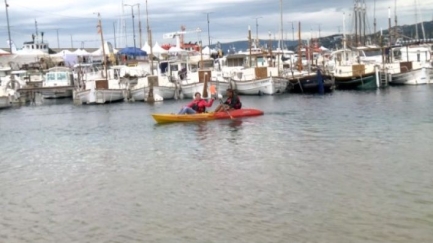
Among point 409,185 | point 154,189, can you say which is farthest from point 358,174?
point 154,189

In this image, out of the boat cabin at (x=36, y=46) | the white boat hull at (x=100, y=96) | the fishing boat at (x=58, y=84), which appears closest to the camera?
the white boat hull at (x=100, y=96)

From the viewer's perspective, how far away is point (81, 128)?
135 ft

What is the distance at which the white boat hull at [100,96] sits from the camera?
61.4 meters


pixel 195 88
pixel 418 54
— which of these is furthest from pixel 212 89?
pixel 418 54

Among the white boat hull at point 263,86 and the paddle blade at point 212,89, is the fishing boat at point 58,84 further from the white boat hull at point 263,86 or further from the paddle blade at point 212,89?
the white boat hull at point 263,86

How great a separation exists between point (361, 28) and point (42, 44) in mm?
46707

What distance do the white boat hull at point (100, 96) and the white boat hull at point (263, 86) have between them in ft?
35.2

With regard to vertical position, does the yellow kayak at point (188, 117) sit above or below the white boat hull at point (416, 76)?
below

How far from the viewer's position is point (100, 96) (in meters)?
61.4

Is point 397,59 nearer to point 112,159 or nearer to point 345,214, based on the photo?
point 112,159

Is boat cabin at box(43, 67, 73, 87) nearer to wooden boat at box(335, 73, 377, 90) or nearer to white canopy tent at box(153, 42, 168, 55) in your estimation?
white canopy tent at box(153, 42, 168, 55)

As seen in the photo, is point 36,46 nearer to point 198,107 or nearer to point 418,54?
point 418,54

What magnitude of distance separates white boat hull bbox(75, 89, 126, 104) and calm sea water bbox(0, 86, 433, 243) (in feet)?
72.2

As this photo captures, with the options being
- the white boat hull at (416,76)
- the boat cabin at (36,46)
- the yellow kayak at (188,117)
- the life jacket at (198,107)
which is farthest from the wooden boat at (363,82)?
the boat cabin at (36,46)
